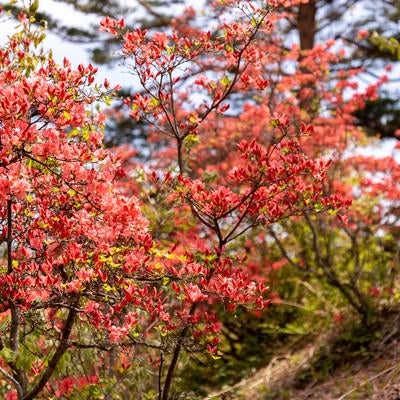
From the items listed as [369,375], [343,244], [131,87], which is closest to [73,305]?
→ [369,375]

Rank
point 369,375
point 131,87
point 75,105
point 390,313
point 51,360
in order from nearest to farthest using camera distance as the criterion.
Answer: point 75,105, point 51,360, point 369,375, point 390,313, point 131,87

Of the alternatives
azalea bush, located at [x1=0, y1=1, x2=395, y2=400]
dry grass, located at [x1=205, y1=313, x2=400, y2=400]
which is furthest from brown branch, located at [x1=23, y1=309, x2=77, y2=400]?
dry grass, located at [x1=205, y1=313, x2=400, y2=400]

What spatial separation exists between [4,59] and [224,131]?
200 inches

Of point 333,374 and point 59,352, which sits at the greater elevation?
point 333,374

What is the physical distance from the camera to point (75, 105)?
11.0 ft

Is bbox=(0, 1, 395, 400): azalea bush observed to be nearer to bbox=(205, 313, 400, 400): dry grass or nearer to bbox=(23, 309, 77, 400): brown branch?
bbox=(23, 309, 77, 400): brown branch

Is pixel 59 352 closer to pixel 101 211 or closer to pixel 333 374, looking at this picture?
pixel 101 211

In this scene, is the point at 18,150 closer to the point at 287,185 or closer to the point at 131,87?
the point at 287,185

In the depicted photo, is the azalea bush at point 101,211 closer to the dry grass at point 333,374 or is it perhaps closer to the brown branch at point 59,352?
the brown branch at point 59,352

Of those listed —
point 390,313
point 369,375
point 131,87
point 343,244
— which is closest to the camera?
point 369,375

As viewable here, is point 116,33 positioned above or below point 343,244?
below

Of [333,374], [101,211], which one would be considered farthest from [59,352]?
[333,374]

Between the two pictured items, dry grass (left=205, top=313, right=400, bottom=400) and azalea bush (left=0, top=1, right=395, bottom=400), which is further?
dry grass (left=205, top=313, right=400, bottom=400)

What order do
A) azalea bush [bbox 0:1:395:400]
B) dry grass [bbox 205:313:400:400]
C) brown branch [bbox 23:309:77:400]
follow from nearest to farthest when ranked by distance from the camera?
azalea bush [bbox 0:1:395:400]
brown branch [bbox 23:309:77:400]
dry grass [bbox 205:313:400:400]
